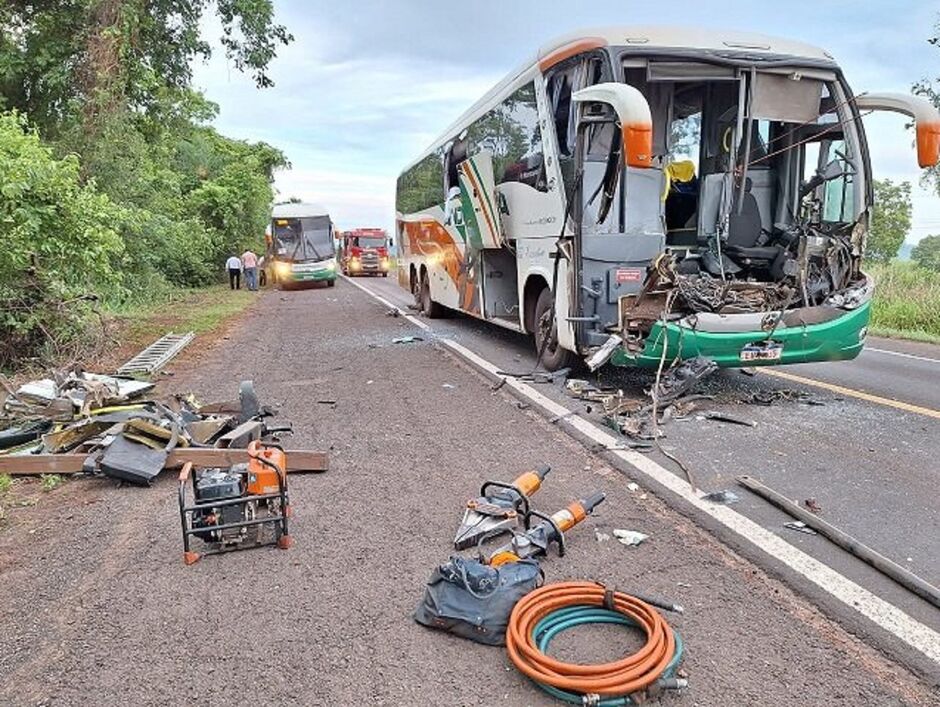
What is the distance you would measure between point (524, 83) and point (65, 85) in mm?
9077

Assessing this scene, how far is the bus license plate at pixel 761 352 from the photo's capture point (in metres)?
6.30

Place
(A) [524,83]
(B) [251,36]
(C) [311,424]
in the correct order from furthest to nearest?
1. (B) [251,36]
2. (A) [524,83]
3. (C) [311,424]

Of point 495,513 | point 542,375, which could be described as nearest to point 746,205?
point 542,375

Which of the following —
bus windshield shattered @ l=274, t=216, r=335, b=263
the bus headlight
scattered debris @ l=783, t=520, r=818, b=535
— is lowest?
scattered debris @ l=783, t=520, r=818, b=535

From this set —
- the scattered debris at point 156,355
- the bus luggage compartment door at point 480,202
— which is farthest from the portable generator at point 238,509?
the bus luggage compartment door at point 480,202

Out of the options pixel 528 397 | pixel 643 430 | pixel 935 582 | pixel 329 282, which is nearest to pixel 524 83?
pixel 528 397

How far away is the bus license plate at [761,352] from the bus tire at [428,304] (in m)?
8.88

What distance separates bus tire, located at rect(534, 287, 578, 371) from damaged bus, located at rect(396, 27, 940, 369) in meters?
0.02

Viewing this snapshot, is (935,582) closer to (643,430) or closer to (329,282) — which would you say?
(643,430)

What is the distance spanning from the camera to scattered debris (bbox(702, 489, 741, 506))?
406 cm

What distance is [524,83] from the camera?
7.97 meters

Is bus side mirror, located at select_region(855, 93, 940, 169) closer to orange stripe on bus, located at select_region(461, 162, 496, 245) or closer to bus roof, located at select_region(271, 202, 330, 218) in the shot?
orange stripe on bus, located at select_region(461, 162, 496, 245)

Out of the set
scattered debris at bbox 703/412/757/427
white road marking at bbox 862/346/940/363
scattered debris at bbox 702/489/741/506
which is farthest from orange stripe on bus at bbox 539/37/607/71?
white road marking at bbox 862/346/940/363

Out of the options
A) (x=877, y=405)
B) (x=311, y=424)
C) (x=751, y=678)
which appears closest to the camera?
(x=751, y=678)
